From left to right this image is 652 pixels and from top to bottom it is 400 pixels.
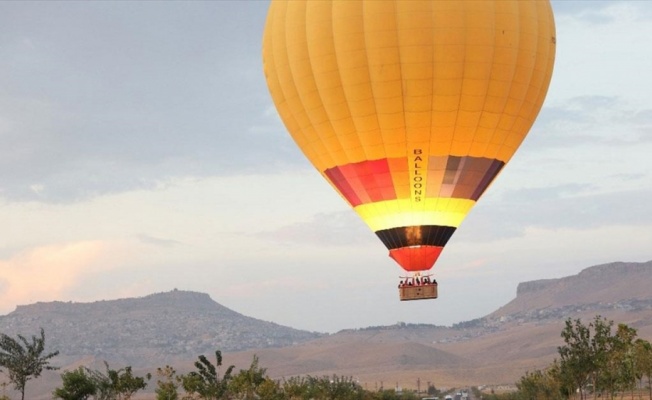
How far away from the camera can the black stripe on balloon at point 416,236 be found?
160ft

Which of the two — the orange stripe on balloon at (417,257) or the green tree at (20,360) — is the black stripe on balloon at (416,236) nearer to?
the orange stripe on balloon at (417,257)

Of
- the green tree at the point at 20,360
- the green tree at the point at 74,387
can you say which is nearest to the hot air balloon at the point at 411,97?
the green tree at the point at 74,387

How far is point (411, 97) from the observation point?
4638 centimetres

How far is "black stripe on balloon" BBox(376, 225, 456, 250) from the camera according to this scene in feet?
160

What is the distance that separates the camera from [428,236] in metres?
49.0

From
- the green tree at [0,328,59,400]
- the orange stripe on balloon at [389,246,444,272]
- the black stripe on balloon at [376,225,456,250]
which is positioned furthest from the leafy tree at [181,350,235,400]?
the black stripe on balloon at [376,225,456,250]

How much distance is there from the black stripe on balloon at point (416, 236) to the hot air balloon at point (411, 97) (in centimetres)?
5

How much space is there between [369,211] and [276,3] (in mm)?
11258

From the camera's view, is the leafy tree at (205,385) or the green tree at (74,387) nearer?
the green tree at (74,387)

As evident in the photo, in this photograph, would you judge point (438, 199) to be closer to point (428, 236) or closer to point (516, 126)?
point (428, 236)

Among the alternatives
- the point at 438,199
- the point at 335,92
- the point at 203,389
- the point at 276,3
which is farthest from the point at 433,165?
the point at 203,389

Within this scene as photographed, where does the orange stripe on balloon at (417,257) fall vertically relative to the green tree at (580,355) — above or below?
above

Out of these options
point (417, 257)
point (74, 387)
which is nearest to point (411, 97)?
point (417, 257)

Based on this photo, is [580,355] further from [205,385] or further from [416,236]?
[416,236]
